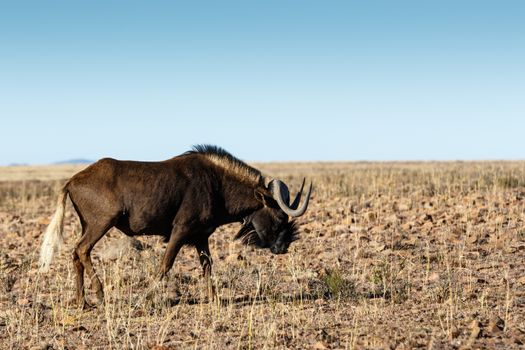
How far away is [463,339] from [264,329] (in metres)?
1.85

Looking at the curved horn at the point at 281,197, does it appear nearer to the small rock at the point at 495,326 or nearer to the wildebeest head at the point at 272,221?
the wildebeest head at the point at 272,221

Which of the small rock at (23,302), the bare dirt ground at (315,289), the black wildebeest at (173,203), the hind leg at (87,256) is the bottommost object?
the small rock at (23,302)

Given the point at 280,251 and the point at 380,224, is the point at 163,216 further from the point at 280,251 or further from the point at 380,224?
the point at 380,224

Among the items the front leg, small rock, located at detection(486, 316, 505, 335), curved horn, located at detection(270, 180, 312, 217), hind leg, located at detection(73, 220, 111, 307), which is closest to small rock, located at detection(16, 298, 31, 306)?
hind leg, located at detection(73, 220, 111, 307)

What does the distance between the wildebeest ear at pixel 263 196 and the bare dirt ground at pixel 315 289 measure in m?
1.12

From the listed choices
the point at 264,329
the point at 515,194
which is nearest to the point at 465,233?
the point at 515,194

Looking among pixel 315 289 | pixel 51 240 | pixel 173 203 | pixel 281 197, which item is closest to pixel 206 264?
pixel 173 203

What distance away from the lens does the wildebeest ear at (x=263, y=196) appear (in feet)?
32.6

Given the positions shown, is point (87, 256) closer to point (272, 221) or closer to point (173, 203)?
point (173, 203)

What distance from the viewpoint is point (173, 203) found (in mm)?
9219

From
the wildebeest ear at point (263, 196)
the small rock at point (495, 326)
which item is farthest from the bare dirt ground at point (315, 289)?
the wildebeest ear at point (263, 196)

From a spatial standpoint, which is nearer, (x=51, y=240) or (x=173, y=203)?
(x=51, y=240)

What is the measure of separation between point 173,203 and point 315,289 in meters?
2.24

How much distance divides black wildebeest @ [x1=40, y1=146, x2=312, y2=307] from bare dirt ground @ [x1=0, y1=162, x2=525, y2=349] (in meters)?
0.53
